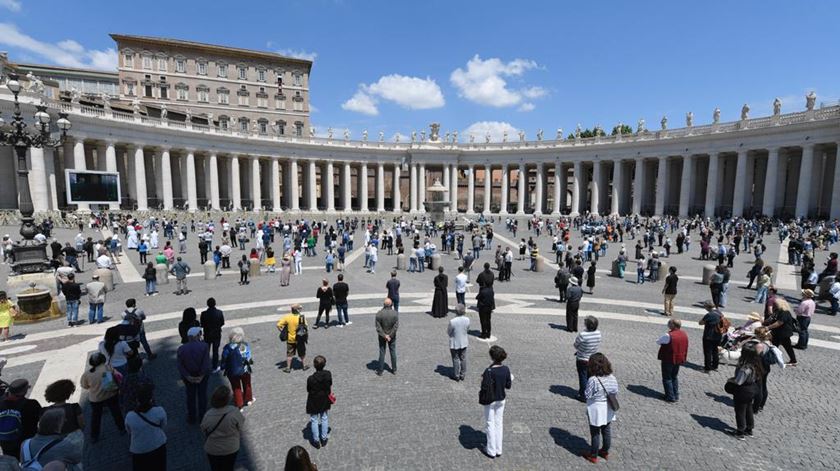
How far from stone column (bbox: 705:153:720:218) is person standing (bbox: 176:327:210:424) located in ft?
172

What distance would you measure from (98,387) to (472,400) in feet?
17.9

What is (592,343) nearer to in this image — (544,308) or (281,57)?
(544,308)

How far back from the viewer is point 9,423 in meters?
4.77

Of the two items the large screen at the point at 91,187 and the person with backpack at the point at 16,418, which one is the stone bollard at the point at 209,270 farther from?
the large screen at the point at 91,187

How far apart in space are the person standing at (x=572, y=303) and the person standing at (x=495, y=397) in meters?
5.47

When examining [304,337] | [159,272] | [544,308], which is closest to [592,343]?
[304,337]

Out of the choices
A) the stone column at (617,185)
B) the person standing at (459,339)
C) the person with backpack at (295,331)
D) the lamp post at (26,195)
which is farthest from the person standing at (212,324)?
the stone column at (617,185)

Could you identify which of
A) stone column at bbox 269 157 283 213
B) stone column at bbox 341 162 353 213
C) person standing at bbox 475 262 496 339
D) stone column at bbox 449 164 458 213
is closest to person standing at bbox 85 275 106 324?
person standing at bbox 475 262 496 339

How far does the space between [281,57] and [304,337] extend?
2641 inches

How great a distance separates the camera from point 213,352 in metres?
8.76

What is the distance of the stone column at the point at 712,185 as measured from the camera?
46.2 meters

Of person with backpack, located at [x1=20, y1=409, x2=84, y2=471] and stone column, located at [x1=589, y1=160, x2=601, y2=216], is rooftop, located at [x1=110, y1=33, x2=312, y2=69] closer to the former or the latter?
stone column, located at [x1=589, y1=160, x2=601, y2=216]

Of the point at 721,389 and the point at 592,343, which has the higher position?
the point at 592,343

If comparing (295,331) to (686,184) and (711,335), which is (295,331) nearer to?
(711,335)
